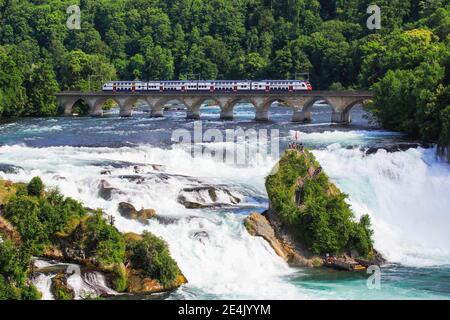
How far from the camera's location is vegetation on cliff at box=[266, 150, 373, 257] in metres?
47.8

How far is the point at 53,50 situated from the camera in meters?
177

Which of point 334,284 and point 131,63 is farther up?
point 131,63

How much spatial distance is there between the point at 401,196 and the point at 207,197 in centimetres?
1467

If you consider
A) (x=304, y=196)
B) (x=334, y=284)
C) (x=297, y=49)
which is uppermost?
(x=297, y=49)

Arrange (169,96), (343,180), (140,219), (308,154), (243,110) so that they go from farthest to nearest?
(243,110) → (169,96) → (343,180) → (308,154) → (140,219)

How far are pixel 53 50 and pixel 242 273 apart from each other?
140577 millimetres

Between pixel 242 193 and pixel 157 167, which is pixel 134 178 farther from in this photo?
pixel 242 193

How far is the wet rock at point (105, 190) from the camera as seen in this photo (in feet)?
175

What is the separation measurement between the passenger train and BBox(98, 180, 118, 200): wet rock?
63.5m

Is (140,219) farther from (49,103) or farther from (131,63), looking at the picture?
(131,63)

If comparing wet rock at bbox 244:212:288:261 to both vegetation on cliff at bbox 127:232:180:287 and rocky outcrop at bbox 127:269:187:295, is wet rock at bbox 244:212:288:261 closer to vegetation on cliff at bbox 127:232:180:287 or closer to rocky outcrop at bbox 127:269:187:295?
vegetation on cliff at bbox 127:232:180:287

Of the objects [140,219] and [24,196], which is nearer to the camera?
[24,196]

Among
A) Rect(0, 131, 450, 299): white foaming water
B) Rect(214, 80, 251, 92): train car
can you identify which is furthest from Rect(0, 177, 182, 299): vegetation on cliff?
Rect(214, 80, 251, 92): train car

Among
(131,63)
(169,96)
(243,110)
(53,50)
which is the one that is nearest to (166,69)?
(131,63)
